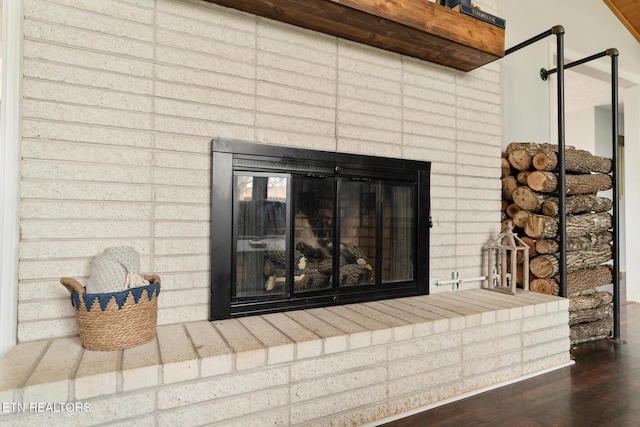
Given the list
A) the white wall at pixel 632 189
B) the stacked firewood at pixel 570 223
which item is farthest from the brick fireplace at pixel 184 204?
the white wall at pixel 632 189

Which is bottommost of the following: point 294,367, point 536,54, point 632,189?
point 294,367

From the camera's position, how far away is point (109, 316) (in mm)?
1311

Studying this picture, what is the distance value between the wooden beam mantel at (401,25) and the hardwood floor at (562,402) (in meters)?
1.88

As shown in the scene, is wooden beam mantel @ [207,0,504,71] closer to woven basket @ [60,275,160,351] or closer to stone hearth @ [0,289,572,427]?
woven basket @ [60,275,160,351]

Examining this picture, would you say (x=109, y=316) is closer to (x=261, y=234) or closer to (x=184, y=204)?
(x=184, y=204)

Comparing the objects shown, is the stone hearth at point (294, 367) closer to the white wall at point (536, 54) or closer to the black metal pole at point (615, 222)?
the black metal pole at point (615, 222)

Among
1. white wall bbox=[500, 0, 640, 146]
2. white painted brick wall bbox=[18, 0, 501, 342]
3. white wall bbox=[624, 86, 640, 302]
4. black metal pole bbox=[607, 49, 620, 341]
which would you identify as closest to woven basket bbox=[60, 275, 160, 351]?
white painted brick wall bbox=[18, 0, 501, 342]

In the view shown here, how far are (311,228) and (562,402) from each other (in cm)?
148

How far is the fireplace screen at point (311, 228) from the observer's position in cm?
176

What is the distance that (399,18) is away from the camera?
1.88 metres

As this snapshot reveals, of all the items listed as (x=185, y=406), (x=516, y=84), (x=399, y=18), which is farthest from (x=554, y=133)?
(x=185, y=406)

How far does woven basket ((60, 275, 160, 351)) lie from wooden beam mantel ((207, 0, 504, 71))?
1.36 m

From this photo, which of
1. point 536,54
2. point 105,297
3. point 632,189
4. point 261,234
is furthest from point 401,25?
point 632,189

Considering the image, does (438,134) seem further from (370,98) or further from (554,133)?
(554,133)
